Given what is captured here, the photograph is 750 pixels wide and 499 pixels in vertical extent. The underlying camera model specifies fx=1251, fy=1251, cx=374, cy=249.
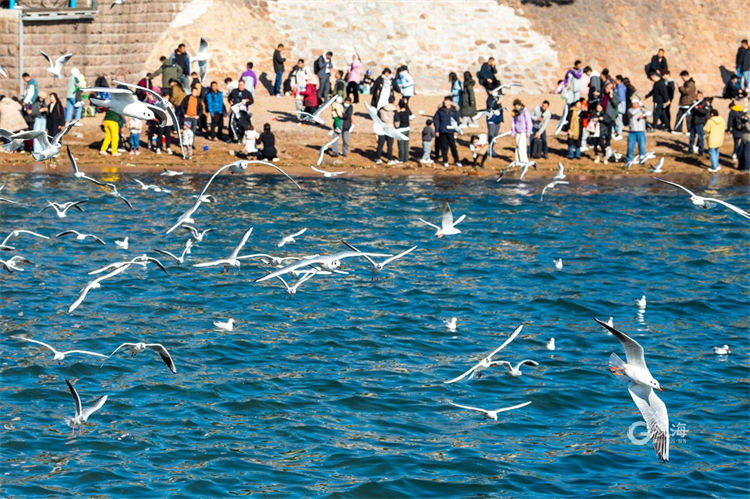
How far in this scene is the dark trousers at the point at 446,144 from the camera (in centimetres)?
3741

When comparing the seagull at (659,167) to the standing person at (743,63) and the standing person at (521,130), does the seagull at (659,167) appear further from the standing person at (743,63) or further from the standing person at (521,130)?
the standing person at (743,63)

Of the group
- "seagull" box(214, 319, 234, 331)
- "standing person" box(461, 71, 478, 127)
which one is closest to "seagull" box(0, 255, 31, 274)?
"seagull" box(214, 319, 234, 331)

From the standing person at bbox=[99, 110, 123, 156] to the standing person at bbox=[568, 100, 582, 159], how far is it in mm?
13780

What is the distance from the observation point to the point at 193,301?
23.6 m

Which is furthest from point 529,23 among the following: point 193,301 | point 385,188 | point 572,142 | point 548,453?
point 548,453

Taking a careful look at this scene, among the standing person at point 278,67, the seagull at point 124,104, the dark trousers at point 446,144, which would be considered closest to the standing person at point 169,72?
the standing person at point 278,67

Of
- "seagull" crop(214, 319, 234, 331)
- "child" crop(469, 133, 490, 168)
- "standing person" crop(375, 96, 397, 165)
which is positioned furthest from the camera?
"child" crop(469, 133, 490, 168)

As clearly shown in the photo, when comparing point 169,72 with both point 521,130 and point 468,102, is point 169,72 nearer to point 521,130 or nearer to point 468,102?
point 468,102

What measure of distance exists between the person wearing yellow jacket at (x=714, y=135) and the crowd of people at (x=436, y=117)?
31mm

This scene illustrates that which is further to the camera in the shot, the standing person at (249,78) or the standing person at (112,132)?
the standing person at (249,78)

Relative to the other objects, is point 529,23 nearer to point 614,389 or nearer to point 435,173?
point 435,173

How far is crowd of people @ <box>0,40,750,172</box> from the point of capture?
37344 millimetres

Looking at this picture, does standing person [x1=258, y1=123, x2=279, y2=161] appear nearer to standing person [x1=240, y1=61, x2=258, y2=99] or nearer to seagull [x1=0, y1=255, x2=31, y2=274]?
standing person [x1=240, y1=61, x2=258, y2=99]
